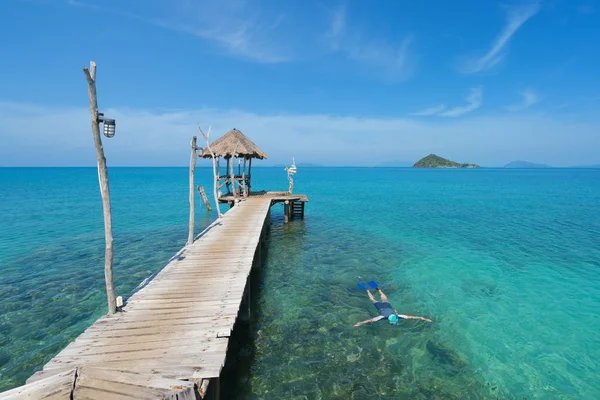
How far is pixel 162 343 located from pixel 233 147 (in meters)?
16.8

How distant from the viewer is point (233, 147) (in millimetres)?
20219

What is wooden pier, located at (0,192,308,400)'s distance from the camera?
10.00 ft

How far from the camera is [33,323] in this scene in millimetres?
8188

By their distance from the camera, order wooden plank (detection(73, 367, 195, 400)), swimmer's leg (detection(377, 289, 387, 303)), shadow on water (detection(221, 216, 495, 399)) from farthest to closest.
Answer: swimmer's leg (detection(377, 289, 387, 303)) → shadow on water (detection(221, 216, 495, 399)) → wooden plank (detection(73, 367, 195, 400))

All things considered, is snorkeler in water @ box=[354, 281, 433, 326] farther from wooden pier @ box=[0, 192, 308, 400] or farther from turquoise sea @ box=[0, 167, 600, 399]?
wooden pier @ box=[0, 192, 308, 400]

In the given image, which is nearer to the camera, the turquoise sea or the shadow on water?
the shadow on water

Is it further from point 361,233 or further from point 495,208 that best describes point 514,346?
point 495,208

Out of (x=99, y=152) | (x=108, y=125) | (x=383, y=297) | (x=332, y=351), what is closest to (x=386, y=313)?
(x=383, y=297)

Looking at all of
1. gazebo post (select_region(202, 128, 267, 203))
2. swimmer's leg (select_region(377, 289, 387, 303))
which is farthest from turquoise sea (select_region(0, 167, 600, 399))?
gazebo post (select_region(202, 128, 267, 203))

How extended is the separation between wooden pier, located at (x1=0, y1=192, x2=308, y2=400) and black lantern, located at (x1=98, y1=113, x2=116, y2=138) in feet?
11.6

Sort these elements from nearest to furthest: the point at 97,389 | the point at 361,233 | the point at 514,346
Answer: the point at 97,389, the point at 514,346, the point at 361,233

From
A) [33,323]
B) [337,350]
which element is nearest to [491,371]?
[337,350]

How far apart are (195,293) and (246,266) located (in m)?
1.89

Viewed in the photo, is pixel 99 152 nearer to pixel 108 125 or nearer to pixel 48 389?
pixel 108 125
